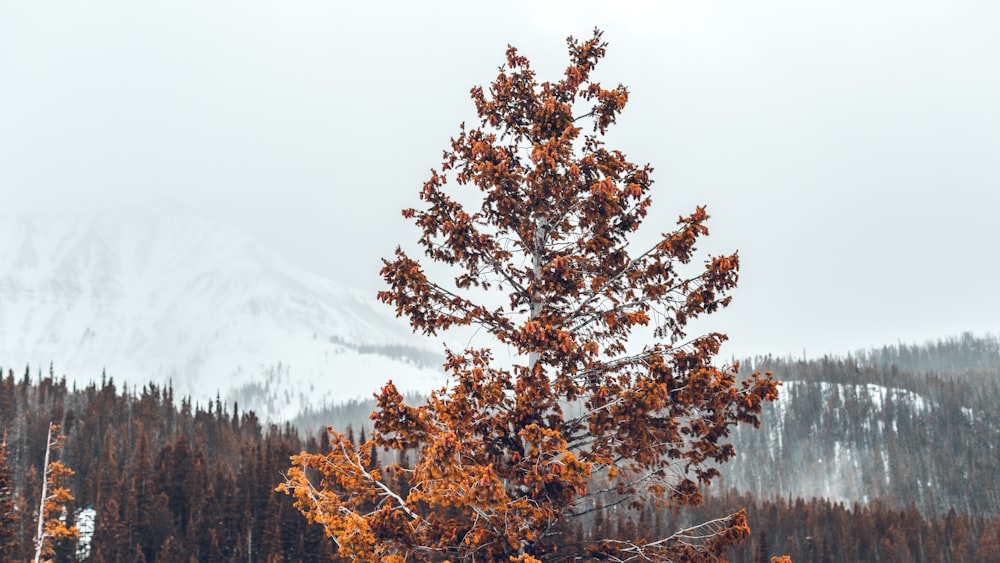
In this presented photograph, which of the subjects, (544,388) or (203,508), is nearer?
(544,388)

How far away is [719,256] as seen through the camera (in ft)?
38.8

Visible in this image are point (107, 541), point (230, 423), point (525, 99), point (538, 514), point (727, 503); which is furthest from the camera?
point (230, 423)

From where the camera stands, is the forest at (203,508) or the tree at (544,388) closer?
the tree at (544,388)

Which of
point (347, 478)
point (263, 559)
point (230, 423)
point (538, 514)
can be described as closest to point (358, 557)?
point (347, 478)

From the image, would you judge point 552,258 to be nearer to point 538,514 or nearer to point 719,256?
point 719,256

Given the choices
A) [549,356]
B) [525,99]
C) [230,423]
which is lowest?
[549,356]

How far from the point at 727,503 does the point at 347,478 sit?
170 metres

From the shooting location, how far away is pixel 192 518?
10519cm

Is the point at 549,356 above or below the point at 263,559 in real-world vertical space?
above

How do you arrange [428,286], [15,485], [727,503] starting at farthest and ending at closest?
1. [727,503]
2. [15,485]
3. [428,286]

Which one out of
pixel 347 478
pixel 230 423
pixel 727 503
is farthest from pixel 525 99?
pixel 230 423

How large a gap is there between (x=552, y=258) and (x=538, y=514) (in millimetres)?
4501

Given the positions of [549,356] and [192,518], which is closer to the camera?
[549,356]

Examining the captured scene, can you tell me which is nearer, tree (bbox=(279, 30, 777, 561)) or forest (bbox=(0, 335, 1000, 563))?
tree (bbox=(279, 30, 777, 561))
